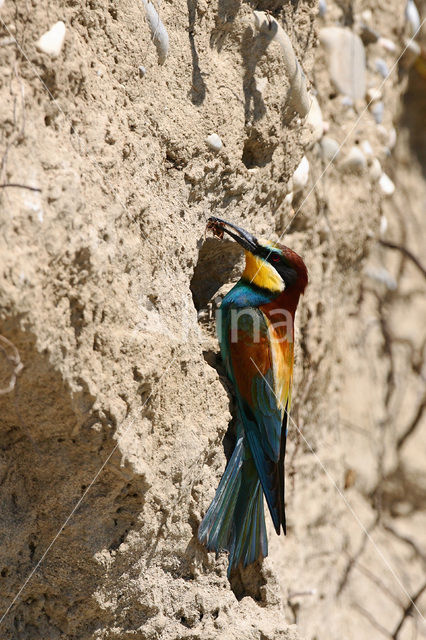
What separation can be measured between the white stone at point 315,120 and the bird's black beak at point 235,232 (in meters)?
0.51

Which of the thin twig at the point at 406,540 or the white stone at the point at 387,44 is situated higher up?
the white stone at the point at 387,44

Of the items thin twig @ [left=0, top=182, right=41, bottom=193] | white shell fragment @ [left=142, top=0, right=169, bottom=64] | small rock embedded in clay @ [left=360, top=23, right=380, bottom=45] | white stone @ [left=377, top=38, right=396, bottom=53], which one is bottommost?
thin twig @ [left=0, top=182, right=41, bottom=193]

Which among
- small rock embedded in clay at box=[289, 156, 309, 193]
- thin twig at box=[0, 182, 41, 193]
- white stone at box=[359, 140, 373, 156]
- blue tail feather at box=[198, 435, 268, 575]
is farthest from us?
white stone at box=[359, 140, 373, 156]

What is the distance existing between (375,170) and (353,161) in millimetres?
145

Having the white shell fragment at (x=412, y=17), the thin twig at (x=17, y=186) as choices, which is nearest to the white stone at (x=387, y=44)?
the white shell fragment at (x=412, y=17)

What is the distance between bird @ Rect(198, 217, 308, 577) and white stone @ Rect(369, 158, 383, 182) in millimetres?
652

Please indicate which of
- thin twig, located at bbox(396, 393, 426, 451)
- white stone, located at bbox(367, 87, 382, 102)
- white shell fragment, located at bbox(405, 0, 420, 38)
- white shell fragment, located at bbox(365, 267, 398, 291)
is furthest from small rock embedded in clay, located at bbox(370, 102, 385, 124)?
thin twig, located at bbox(396, 393, 426, 451)

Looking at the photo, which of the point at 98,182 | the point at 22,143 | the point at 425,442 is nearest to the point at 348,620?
the point at 425,442

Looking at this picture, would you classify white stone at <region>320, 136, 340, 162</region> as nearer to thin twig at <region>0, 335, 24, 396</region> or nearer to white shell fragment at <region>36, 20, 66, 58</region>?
white shell fragment at <region>36, 20, 66, 58</region>

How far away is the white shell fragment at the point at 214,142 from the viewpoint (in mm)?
1985

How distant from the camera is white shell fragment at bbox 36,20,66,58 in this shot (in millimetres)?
1436

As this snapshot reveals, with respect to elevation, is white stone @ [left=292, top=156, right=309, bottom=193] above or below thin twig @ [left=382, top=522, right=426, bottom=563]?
above

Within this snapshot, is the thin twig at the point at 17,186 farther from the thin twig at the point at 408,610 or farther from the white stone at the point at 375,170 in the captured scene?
the thin twig at the point at 408,610

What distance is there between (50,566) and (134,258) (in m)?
0.64
